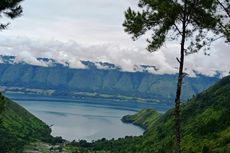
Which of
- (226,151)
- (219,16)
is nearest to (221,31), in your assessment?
(219,16)

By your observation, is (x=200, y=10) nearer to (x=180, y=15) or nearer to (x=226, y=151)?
(x=180, y=15)

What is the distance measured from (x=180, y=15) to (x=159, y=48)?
15.1 ft

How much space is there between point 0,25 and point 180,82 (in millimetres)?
18440

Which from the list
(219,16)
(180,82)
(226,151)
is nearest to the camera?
(180,82)

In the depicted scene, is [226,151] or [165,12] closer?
[165,12]

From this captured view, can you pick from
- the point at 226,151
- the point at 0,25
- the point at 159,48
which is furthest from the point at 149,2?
the point at 226,151

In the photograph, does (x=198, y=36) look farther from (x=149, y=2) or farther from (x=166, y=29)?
(x=149, y=2)

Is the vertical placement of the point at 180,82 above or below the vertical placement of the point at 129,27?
below

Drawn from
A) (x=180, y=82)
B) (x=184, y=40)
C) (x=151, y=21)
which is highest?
(x=151, y=21)

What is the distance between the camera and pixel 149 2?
1523 inches

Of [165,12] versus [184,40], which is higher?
[165,12]

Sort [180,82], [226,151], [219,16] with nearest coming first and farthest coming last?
[180,82] < [219,16] < [226,151]

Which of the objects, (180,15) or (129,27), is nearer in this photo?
(180,15)

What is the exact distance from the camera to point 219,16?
3828cm
